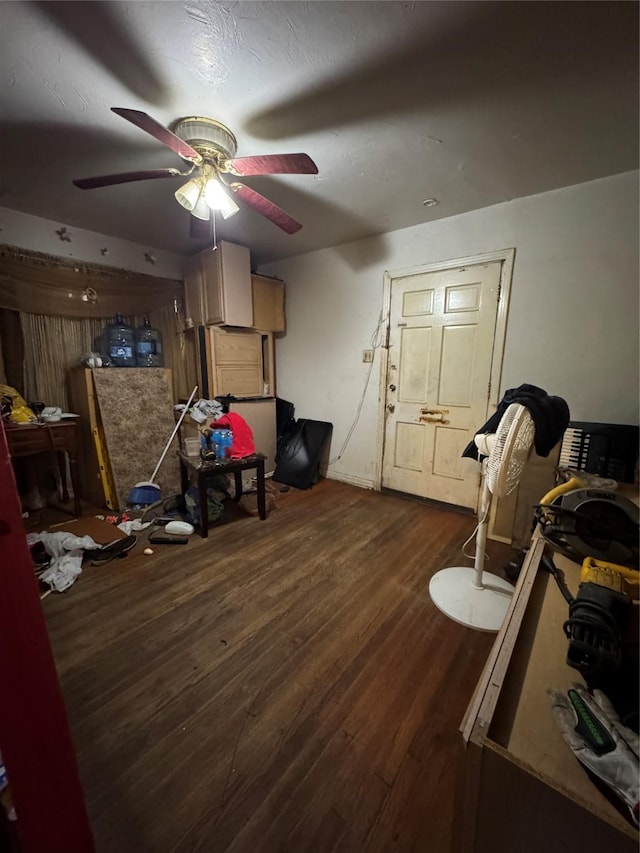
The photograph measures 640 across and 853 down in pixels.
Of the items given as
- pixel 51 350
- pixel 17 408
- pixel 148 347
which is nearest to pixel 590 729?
pixel 17 408

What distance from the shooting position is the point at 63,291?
285 cm

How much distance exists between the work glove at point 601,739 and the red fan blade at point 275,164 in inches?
78.3

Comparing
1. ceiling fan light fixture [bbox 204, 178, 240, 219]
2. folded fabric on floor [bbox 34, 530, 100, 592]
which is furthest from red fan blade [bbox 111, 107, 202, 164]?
folded fabric on floor [bbox 34, 530, 100, 592]

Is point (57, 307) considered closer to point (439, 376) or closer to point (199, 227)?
point (199, 227)

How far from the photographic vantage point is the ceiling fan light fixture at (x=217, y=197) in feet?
5.81

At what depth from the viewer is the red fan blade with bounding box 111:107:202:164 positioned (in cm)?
123

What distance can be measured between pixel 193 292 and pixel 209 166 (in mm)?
1898

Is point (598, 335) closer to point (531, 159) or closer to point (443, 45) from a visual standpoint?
point (531, 159)

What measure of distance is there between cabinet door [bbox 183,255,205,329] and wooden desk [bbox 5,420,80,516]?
1528 millimetres

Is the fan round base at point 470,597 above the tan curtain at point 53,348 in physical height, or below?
below

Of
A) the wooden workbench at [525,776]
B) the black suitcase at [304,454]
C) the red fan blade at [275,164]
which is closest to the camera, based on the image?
the wooden workbench at [525,776]

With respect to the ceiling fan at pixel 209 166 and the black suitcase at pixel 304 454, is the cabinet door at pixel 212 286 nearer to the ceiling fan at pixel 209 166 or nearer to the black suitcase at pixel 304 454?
the ceiling fan at pixel 209 166

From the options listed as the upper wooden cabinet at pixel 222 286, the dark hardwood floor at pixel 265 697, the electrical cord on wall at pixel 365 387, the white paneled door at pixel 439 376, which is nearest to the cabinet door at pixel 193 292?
the upper wooden cabinet at pixel 222 286

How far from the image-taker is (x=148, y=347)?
3.29 metres
